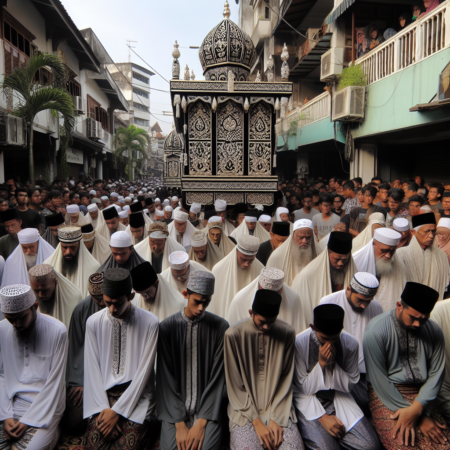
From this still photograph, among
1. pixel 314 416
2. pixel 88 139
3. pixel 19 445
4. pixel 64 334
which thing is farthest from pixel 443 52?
pixel 88 139

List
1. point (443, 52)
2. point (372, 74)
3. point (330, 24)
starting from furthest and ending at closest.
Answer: point (330, 24), point (372, 74), point (443, 52)

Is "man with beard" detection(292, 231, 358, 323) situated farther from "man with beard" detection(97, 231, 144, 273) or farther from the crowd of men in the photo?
"man with beard" detection(97, 231, 144, 273)

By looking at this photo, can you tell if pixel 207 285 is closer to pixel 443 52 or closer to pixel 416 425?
pixel 416 425

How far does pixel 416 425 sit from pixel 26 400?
9.36ft

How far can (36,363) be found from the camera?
10.5 ft

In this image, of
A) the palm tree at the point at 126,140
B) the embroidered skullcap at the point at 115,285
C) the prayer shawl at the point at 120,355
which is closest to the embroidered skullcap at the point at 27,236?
the prayer shawl at the point at 120,355

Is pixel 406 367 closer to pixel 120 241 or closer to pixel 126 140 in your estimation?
pixel 120 241

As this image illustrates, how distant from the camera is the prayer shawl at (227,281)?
4.58m

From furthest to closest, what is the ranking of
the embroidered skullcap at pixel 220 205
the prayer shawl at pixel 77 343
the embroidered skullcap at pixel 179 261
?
the embroidered skullcap at pixel 220 205
the embroidered skullcap at pixel 179 261
the prayer shawl at pixel 77 343

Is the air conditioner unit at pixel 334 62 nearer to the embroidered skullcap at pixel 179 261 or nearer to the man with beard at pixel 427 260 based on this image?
the man with beard at pixel 427 260

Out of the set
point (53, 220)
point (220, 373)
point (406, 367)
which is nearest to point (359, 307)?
point (406, 367)

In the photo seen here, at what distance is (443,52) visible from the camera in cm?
764

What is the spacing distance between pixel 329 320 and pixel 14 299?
220 cm

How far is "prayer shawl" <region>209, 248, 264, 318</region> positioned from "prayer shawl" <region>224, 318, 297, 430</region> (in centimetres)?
143
